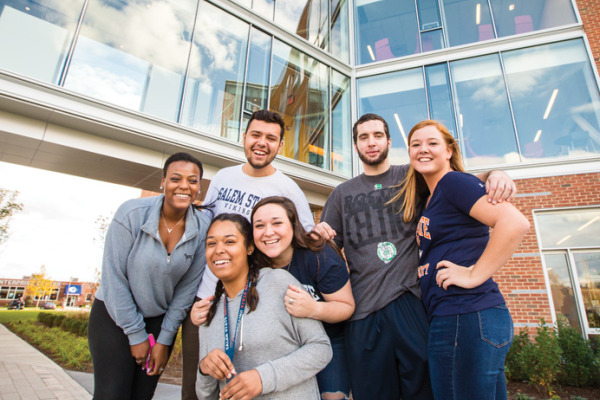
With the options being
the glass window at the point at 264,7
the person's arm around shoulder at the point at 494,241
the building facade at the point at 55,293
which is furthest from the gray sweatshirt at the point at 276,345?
the building facade at the point at 55,293

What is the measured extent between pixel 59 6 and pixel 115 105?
2.14 metres

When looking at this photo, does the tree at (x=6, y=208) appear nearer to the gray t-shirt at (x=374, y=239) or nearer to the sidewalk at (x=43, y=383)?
the sidewalk at (x=43, y=383)

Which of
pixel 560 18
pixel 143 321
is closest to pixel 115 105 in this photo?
pixel 143 321

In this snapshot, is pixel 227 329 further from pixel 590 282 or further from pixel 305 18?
pixel 305 18

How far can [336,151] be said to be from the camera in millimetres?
9062

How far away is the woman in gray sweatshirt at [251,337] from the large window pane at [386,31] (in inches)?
379

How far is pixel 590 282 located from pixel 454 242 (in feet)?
24.6

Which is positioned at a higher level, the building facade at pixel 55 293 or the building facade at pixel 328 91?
the building facade at pixel 328 91

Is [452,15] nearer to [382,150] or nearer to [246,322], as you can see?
[382,150]

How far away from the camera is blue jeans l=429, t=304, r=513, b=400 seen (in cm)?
136

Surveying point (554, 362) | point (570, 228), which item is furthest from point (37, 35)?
point (570, 228)

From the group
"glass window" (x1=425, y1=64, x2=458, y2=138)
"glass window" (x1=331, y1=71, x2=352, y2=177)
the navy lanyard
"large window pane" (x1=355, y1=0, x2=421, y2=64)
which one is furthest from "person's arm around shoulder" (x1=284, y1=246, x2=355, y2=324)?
"large window pane" (x1=355, y1=0, x2=421, y2=64)

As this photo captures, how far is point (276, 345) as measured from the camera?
5.30ft

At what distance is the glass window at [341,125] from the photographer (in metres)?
8.97
